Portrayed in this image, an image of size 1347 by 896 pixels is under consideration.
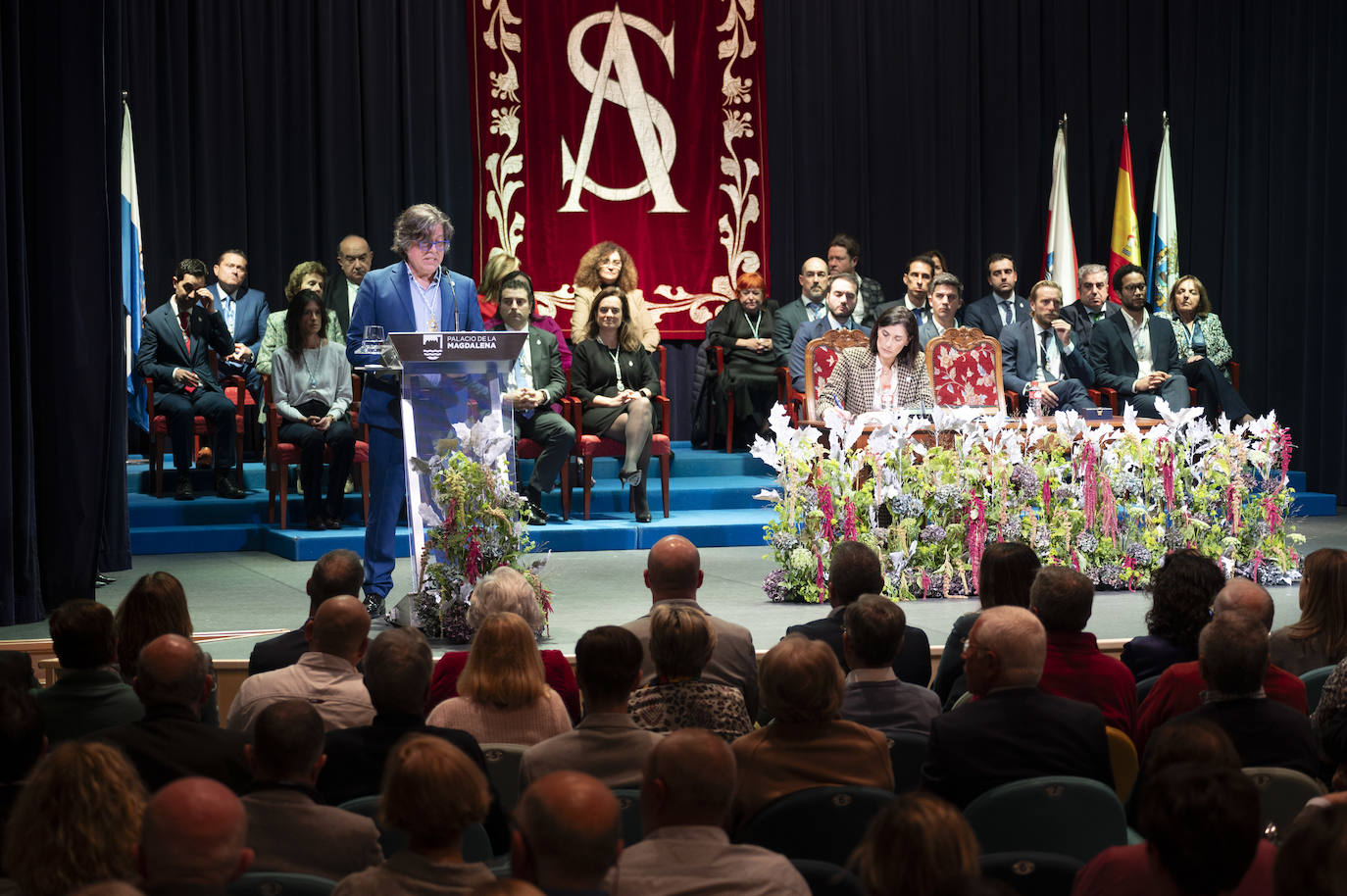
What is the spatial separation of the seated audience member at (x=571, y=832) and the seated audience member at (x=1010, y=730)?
0.99 meters

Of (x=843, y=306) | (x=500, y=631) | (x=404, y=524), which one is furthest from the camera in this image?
(x=843, y=306)

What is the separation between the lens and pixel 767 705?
2773 mm

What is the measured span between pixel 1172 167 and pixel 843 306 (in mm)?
3933

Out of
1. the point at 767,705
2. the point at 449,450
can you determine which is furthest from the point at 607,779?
the point at 449,450

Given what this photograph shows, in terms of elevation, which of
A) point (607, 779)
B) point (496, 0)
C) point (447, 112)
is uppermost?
point (496, 0)

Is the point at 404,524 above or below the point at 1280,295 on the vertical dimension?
below

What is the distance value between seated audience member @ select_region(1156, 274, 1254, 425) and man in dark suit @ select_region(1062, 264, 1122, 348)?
0.36 m

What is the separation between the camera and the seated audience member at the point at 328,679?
3.26 metres

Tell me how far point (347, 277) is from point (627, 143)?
2.74 meters

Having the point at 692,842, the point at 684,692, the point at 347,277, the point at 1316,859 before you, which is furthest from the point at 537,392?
the point at 1316,859

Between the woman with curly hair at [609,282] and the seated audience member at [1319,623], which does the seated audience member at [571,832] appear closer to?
the seated audience member at [1319,623]

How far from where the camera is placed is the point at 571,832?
6.38 ft

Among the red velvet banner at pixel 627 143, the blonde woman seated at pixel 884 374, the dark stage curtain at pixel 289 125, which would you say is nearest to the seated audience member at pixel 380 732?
the blonde woman seated at pixel 884 374

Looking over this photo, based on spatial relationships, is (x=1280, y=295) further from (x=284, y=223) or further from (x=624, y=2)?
(x=284, y=223)
